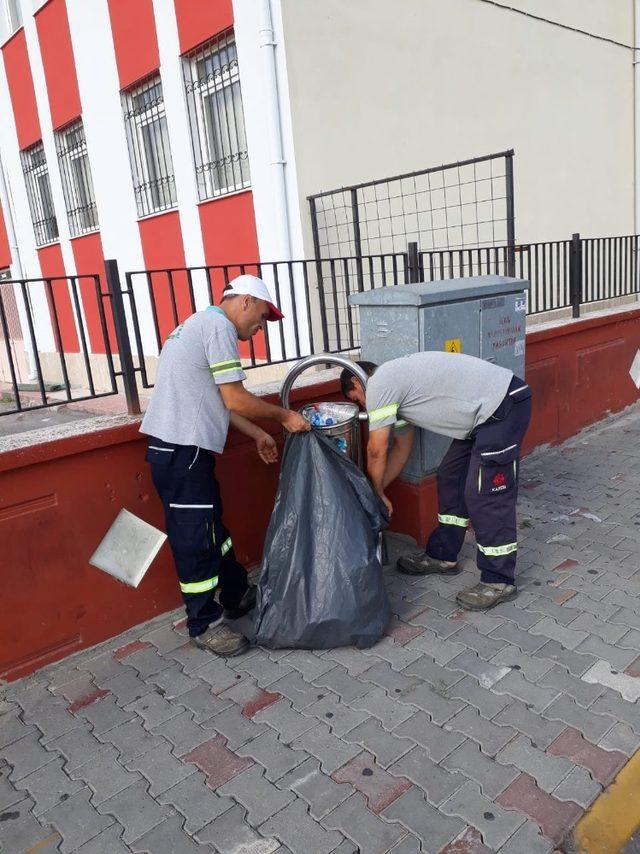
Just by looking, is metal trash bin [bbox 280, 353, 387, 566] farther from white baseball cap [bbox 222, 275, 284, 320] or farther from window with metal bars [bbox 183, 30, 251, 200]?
window with metal bars [bbox 183, 30, 251, 200]

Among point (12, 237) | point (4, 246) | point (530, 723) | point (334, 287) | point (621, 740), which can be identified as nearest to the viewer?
point (621, 740)

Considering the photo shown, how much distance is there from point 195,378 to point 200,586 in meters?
0.95

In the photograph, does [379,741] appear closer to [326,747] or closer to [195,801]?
[326,747]

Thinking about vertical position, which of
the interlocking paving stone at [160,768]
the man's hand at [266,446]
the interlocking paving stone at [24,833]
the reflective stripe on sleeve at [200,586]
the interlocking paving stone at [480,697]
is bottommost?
the interlocking paving stone at [480,697]

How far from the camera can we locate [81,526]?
9.76 ft

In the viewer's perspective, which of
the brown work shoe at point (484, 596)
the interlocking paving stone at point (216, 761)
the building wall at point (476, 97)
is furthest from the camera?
the building wall at point (476, 97)

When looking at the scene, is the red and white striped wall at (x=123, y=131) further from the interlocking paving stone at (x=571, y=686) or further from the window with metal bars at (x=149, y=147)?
the interlocking paving stone at (x=571, y=686)

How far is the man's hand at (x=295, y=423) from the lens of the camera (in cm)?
288

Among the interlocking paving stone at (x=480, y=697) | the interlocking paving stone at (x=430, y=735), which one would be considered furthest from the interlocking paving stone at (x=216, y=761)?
the interlocking paving stone at (x=480, y=697)

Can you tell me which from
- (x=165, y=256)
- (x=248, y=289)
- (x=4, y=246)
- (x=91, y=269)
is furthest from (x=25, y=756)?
(x=4, y=246)

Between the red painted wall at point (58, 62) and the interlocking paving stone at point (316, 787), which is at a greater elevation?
the red painted wall at point (58, 62)

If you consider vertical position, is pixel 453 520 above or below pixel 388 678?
above

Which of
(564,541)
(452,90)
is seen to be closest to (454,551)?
(564,541)

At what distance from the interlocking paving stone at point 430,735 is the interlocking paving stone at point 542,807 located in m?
0.26
